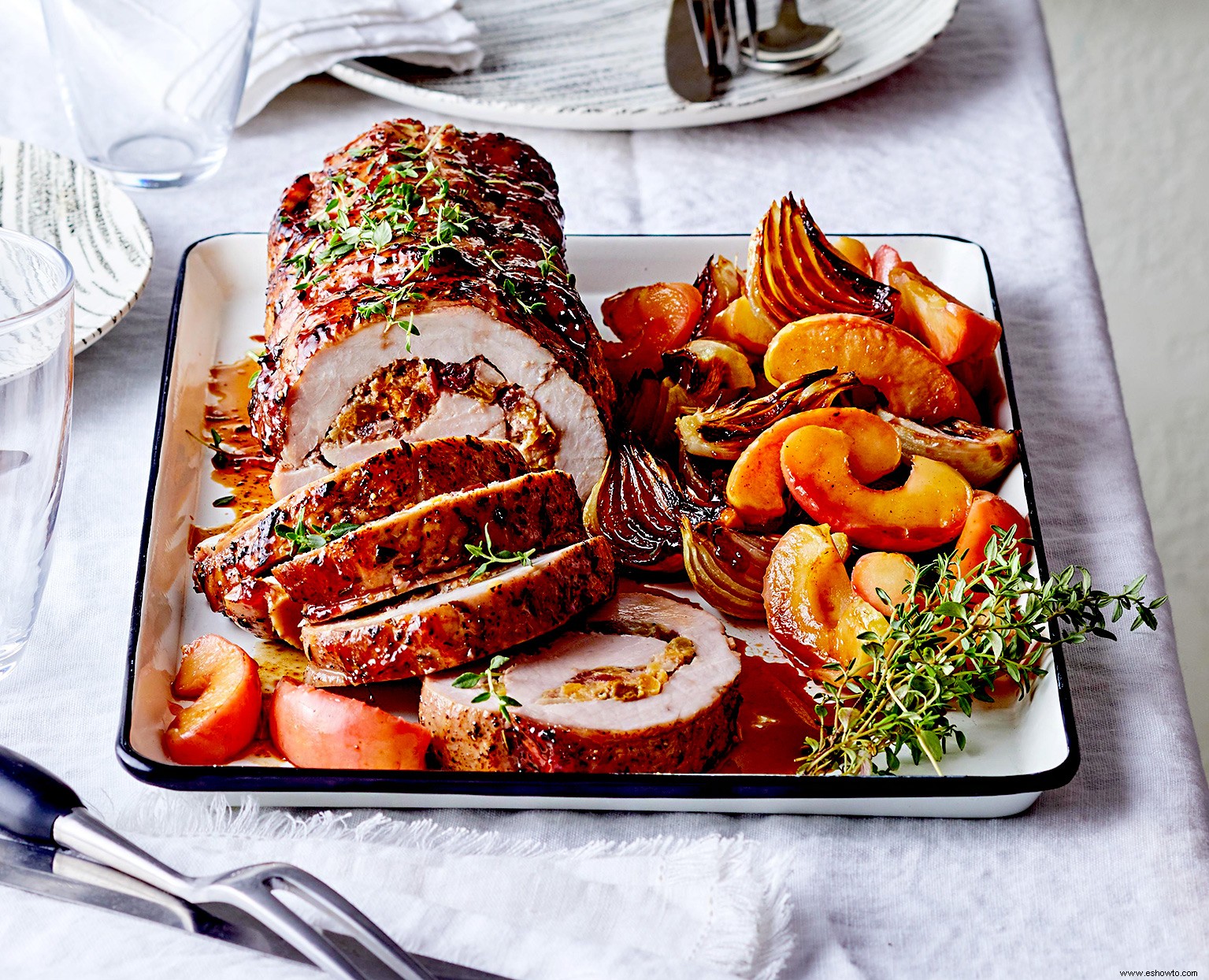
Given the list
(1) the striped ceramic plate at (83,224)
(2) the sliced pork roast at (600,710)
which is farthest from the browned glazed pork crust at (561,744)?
(1) the striped ceramic plate at (83,224)

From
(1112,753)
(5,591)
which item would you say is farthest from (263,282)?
(1112,753)

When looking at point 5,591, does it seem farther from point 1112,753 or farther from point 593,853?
point 1112,753

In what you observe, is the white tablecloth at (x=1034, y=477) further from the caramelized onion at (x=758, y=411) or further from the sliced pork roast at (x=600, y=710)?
the caramelized onion at (x=758, y=411)

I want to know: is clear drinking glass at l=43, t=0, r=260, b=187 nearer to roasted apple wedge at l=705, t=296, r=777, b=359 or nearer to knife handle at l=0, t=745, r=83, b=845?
roasted apple wedge at l=705, t=296, r=777, b=359

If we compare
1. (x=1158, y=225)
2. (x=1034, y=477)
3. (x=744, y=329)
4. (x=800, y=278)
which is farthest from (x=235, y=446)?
(x=1158, y=225)

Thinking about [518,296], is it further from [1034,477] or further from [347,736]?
[1034,477]

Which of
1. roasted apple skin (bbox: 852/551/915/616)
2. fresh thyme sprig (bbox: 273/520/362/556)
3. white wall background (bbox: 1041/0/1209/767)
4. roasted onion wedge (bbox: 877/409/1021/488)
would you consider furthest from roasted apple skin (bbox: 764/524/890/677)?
white wall background (bbox: 1041/0/1209/767)
